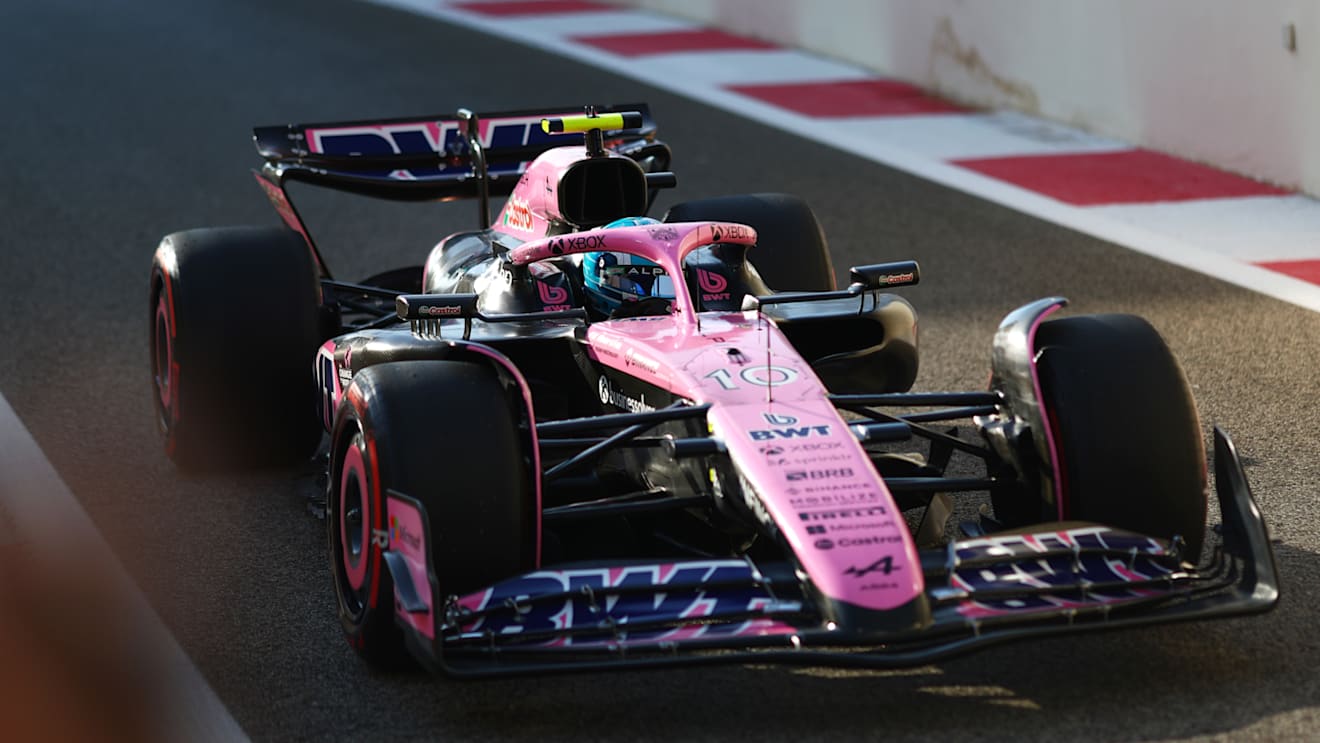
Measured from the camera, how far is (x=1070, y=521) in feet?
14.2

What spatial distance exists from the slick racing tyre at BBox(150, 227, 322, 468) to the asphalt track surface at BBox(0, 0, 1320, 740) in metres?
0.06

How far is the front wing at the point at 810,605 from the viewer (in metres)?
3.84

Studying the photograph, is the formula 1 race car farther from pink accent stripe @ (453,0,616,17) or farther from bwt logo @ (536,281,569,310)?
pink accent stripe @ (453,0,616,17)

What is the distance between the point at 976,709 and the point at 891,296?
5.50 ft

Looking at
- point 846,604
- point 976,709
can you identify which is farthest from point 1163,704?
point 846,604

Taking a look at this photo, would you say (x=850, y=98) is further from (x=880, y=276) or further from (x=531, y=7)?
(x=880, y=276)

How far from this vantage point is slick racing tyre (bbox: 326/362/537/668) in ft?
13.8

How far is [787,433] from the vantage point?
426 cm

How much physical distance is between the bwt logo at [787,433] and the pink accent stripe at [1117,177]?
18.4 feet

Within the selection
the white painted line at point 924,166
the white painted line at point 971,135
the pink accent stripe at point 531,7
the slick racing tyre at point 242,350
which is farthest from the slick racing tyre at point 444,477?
the pink accent stripe at point 531,7

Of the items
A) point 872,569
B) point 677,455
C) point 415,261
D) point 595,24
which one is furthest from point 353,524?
point 595,24

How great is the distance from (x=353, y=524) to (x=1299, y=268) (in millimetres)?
4977

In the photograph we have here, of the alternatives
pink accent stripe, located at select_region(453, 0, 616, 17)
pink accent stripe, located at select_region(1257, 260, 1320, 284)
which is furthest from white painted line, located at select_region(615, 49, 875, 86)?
pink accent stripe, located at select_region(1257, 260, 1320, 284)

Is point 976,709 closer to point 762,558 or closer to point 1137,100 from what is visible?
point 762,558
